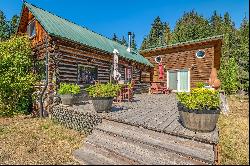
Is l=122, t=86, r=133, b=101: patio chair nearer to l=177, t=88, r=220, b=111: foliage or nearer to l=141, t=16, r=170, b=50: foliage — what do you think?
l=177, t=88, r=220, b=111: foliage

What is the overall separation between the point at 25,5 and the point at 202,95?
1151 cm

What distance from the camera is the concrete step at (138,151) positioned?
3990 millimetres

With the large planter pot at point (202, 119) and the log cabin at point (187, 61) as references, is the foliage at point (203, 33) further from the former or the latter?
the large planter pot at point (202, 119)

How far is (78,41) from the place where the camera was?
37.2ft

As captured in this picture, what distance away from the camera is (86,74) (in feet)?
40.8

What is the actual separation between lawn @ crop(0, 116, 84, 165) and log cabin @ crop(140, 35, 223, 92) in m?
13.0

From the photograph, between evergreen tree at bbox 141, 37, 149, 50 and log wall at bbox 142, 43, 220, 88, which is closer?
log wall at bbox 142, 43, 220, 88

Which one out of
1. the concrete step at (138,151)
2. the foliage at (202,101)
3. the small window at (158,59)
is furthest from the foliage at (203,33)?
the concrete step at (138,151)

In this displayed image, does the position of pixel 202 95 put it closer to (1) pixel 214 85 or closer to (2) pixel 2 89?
(1) pixel 214 85

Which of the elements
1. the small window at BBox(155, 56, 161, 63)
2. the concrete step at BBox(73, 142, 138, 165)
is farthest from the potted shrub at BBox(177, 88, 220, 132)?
the small window at BBox(155, 56, 161, 63)

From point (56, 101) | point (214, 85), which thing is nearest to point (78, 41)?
point (56, 101)

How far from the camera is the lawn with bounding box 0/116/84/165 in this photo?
4.76 metres

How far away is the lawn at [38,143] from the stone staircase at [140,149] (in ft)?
1.84

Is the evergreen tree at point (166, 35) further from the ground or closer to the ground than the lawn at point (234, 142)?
further from the ground
